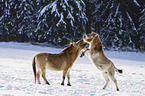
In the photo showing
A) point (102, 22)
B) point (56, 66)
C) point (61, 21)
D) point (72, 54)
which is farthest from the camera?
point (102, 22)

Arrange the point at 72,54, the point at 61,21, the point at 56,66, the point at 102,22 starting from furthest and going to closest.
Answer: the point at 102,22 → the point at 61,21 → the point at 72,54 → the point at 56,66

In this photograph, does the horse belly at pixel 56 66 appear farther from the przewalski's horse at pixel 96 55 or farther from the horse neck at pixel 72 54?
the przewalski's horse at pixel 96 55

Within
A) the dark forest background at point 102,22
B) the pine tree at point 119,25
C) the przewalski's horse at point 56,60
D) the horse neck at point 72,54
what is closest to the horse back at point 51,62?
the przewalski's horse at point 56,60

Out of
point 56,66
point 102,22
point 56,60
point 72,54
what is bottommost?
point 56,66

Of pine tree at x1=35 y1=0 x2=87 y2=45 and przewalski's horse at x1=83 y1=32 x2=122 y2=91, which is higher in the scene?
pine tree at x1=35 y1=0 x2=87 y2=45

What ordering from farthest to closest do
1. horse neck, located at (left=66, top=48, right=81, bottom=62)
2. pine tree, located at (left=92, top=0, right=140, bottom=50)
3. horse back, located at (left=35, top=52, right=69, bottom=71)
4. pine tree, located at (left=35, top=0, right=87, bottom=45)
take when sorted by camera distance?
pine tree, located at (left=35, top=0, right=87, bottom=45)
pine tree, located at (left=92, top=0, right=140, bottom=50)
horse neck, located at (left=66, top=48, right=81, bottom=62)
horse back, located at (left=35, top=52, right=69, bottom=71)

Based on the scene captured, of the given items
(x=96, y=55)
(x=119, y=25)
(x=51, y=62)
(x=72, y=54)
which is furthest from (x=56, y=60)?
(x=119, y=25)

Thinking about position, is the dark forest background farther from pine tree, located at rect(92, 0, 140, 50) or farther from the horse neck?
the horse neck

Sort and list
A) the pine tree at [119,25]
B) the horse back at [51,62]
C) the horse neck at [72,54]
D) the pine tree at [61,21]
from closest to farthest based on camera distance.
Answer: the horse back at [51,62], the horse neck at [72,54], the pine tree at [119,25], the pine tree at [61,21]

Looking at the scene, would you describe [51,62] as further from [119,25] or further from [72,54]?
[119,25]

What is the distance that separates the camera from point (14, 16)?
99.9 ft

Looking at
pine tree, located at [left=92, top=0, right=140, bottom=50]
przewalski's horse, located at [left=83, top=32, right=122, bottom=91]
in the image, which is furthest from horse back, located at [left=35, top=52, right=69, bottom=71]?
pine tree, located at [left=92, top=0, right=140, bottom=50]

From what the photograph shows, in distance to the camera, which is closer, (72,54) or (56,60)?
(56,60)

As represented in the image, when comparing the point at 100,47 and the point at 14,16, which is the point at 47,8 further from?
the point at 100,47
